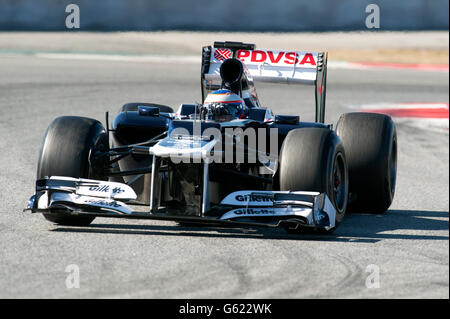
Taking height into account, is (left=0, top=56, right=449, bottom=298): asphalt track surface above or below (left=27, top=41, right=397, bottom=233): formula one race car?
below

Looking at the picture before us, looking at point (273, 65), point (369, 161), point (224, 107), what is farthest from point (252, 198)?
→ point (273, 65)

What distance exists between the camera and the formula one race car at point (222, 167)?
8086mm

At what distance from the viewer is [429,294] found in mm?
6301

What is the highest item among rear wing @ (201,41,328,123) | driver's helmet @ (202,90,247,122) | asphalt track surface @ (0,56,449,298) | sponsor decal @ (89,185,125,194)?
rear wing @ (201,41,328,123)

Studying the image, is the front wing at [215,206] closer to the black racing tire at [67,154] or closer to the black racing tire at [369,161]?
the black racing tire at [67,154]

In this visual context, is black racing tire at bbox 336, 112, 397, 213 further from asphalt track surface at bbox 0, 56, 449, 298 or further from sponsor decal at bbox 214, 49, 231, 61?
sponsor decal at bbox 214, 49, 231, 61

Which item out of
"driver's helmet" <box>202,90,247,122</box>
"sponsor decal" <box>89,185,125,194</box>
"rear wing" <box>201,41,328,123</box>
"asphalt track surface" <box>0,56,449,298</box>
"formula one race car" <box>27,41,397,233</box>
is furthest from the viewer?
"rear wing" <box>201,41,328,123</box>

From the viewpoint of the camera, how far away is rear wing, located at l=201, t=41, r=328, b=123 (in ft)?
35.6

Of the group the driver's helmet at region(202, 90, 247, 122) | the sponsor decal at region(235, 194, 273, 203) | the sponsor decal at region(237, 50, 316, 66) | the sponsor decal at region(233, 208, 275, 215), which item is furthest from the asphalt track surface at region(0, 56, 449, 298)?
the sponsor decal at region(237, 50, 316, 66)

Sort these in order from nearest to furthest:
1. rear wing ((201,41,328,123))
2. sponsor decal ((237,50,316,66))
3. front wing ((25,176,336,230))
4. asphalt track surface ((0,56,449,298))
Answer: asphalt track surface ((0,56,449,298)) < front wing ((25,176,336,230)) < rear wing ((201,41,328,123)) < sponsor decal ((237,50,316,66))

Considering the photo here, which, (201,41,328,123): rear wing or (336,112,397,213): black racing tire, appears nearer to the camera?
(336,112,397,213): black racing tire

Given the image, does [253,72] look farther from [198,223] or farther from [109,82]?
[109,82]

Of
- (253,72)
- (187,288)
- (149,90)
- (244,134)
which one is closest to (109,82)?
(149,90)
